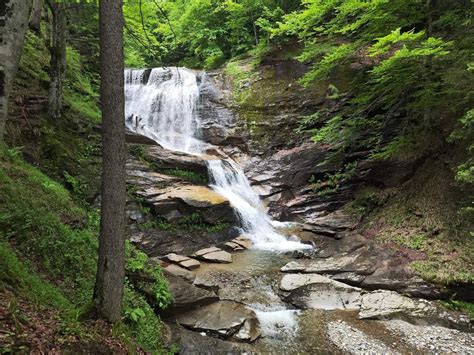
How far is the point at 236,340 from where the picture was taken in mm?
6367

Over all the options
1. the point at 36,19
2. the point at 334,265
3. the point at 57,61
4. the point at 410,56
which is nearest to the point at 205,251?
the point at 334,265

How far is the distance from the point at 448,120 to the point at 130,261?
34.9 ft

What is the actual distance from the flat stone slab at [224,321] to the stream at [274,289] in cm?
16

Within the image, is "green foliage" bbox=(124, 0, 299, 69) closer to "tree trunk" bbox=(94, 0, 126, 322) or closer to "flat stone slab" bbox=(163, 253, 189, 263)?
"flat stone slab" bbox=(163, 253, 189, 263)

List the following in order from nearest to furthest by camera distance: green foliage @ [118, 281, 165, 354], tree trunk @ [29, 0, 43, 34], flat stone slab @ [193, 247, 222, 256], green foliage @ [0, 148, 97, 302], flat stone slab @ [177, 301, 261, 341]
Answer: green foliage @ [118, 281, 165, 354] < green foliage @ [0, 148, 97, 302] < flat stone slab @ [177, 301, 261, 341] < flat stone slab @ [193, 247, 222, 256] < tree trunk @ [29, 0, 43, 34]

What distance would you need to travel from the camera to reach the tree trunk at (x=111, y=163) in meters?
4.02

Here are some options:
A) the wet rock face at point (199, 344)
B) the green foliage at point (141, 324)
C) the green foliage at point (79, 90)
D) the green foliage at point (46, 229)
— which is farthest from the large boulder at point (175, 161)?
the wet rock face at point (199, 344)

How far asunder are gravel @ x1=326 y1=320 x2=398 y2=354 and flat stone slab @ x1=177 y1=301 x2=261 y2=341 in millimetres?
1512

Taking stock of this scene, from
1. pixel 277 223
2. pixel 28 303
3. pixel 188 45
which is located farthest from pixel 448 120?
pixel 188 45

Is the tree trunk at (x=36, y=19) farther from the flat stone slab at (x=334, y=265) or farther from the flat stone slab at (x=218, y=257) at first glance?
the flat stone slab at (x=334, y=265)

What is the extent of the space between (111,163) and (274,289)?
5.89 meters

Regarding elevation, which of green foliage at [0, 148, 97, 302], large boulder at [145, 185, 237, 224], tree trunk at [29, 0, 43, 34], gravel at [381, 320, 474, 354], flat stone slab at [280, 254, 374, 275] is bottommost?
gravel at [381, 320, 474, 354]

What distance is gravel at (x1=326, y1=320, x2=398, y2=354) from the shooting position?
625 centimetres

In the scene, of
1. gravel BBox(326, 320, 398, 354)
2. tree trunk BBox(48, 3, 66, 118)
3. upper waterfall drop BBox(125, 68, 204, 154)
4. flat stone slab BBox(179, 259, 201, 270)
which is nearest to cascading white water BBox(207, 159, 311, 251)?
upper waterfall drop BBox(125, 68, 204, 154)
